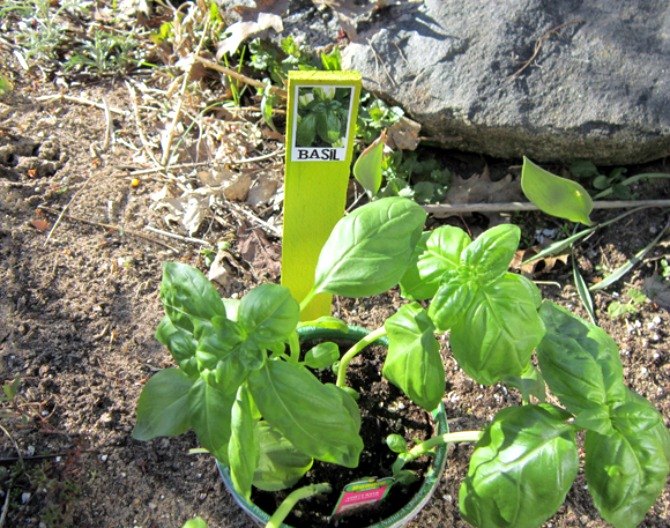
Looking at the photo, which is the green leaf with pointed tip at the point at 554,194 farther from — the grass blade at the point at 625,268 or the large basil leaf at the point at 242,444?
the large basil leaf at the point at 242,444

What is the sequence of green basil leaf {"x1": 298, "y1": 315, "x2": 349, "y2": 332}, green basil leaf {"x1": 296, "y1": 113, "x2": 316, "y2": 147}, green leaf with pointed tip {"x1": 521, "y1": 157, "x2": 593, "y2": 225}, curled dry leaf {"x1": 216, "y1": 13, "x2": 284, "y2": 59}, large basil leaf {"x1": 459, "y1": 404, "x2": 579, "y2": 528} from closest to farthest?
1. large basil leaf {"x1": 459, "y1": 404, "x2": 579, "y2": 528}
2. green basil leaf {"x1": 296, "y1": 113, "x2": 316, "y2": 147}
3. green basil leaf {"x1": 298, "y1": 315, "x2": 349, "y2": 332}
4. green leaf with pointed tip {"x1": 521, "y1": 157, "x2": 593, "y2": 225}
5. curled dry leaf {"x1": 216, "y1": 13, "x2": 284, "y2": 59}

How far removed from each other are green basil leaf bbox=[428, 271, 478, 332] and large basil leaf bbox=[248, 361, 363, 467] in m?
0.20

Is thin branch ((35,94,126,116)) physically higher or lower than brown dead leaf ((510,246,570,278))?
higher

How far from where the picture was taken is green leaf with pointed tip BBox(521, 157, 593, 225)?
5.04 feet

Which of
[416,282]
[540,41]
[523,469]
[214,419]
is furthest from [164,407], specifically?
[540,41]

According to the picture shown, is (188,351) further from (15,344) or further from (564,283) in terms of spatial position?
(564,283)

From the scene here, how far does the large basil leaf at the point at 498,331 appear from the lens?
105 centimetres

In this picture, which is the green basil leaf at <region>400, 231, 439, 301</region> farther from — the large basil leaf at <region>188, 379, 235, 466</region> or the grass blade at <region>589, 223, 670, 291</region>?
the grass blade at <region>589, 223, 670, 291</region>

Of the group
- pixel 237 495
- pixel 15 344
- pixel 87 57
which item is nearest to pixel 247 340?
pixel 237 495

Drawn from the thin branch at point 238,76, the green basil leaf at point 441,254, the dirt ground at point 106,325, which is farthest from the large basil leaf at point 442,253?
the thin branch at point 238,76

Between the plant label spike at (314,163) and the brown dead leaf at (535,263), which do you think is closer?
the plant label spike at (314,163)

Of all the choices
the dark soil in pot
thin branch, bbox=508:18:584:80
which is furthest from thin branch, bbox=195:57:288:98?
the dark soil in pot

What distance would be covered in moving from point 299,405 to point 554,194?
0.85m

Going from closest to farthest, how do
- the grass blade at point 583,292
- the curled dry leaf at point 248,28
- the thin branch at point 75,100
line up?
the grass blade at point 583,292
the curled dry leaf at point 248,28
the thin branch at point 75,100
